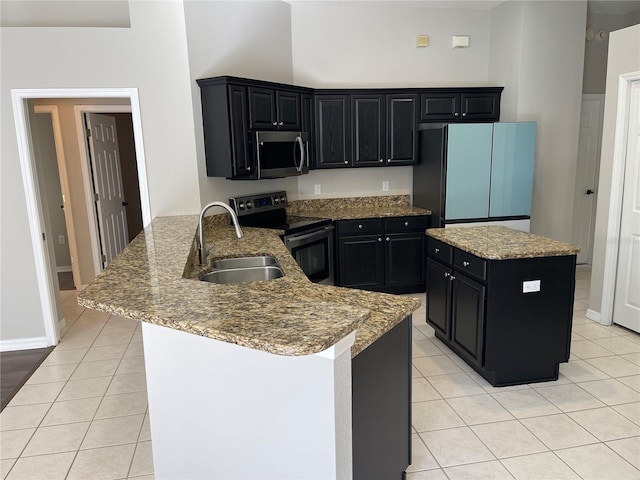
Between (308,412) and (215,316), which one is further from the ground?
(215,316)

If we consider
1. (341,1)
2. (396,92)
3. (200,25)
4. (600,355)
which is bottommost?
(600,355)

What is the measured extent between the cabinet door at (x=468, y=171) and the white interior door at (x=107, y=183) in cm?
379

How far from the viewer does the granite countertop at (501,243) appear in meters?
2.89

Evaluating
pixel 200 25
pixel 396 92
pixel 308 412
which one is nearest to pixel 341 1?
pixel 396 92

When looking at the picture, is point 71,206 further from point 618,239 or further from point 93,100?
point 618,239

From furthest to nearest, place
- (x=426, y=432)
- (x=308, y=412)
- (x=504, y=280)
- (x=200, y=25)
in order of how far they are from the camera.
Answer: (x=200, y=25) → (x=504, y=280) → (x=426, y=432) → (x=308, y=412)

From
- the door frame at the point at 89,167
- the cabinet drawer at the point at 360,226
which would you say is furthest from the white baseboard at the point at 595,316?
the door frame at the point at 89,167

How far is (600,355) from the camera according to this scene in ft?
11.4

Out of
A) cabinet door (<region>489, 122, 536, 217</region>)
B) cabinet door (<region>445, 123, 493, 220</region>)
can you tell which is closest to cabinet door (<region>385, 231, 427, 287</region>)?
cabinet door (<region>445, 123, 493, 220</region>)

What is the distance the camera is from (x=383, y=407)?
6.01ft

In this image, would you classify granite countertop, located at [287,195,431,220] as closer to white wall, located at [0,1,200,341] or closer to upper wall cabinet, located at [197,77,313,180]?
upper wall cabinet, located at [197,77,313,180]

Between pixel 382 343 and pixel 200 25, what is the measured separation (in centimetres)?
334

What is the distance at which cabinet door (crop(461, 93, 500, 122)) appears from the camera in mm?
4930

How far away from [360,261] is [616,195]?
2.28 metres
